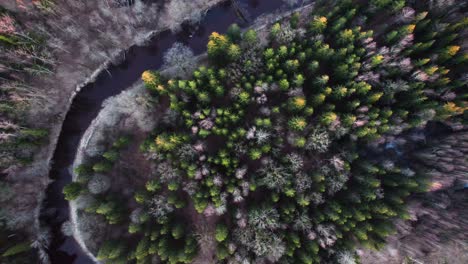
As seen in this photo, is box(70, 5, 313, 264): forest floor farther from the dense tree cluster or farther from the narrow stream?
the dense tree cluster

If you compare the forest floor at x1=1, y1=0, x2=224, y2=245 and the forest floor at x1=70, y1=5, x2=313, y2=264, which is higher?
the forest floor at x1=1, y1=0, x2=224, y2=245

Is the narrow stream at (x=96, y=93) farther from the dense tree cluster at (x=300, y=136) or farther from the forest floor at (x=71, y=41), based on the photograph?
the dense tree cluster at (x=300, y=136)

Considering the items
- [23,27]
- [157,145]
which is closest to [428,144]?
[157,145]

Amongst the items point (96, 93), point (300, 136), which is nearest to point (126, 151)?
point (96, 93)

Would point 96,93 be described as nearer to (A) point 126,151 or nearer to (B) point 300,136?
(A) point 126,151

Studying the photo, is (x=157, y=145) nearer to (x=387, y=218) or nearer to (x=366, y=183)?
(x=366, y=183)

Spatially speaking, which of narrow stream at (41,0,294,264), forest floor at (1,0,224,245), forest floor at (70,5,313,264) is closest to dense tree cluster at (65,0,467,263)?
forest floor at (70,5,313,264)

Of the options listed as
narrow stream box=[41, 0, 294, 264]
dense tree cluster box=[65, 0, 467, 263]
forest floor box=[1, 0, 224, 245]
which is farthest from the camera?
narrow stream box=[41, 0, 294, 264]
